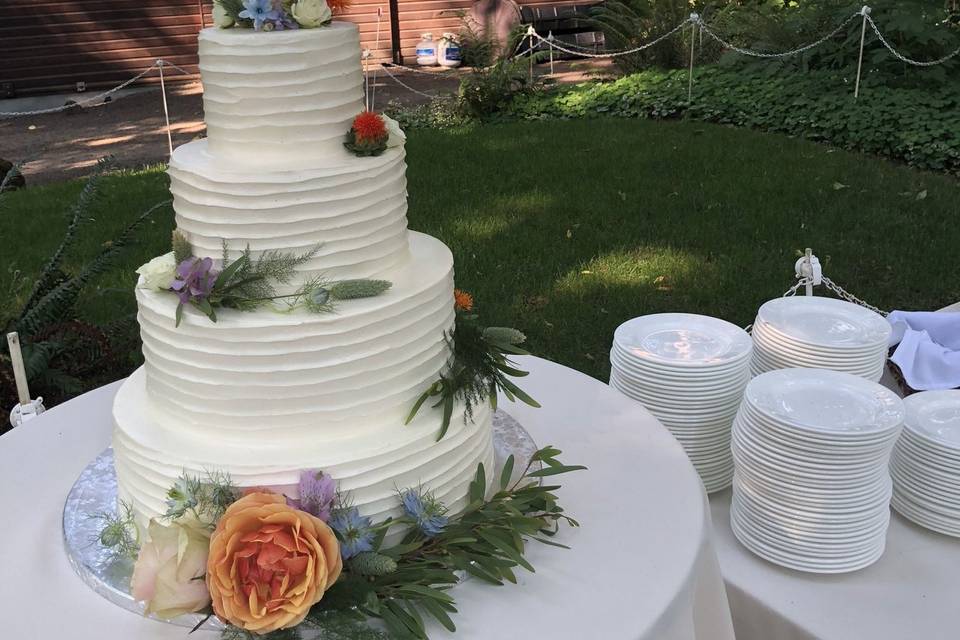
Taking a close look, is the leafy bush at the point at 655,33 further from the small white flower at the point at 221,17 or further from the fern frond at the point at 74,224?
the small white flower at the point at 221,17

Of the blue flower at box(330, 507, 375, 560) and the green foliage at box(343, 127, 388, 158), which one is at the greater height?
the green foliage at box(343, 127, 388, 158)

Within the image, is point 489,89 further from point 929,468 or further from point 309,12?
point 309,12

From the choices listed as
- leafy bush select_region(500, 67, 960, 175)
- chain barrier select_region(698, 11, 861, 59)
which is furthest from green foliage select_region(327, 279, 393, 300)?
chain barrier select_region(698, 11, 861, 59)

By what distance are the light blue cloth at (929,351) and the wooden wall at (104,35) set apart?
11.9 m

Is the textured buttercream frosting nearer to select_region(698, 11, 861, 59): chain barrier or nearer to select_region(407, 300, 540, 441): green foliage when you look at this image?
select_region(407, 300, 540, 441): green foliage

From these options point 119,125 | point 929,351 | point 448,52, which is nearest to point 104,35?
point 119,125

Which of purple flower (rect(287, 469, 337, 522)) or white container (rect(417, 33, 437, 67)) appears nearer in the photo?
purple flower (rect(287, 469, 337, 522))

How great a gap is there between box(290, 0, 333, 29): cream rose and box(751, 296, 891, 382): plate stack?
2.13 metres

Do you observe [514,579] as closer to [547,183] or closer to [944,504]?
[944,504]

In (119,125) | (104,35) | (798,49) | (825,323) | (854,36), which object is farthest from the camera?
(104,35)

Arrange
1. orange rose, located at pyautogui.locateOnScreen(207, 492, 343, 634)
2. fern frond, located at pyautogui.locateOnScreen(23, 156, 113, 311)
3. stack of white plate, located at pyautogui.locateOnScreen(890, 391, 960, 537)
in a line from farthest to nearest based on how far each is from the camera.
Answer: fern frond, located at pyautogui.locateOnScreen(23, 156, 113, 311) < stack of white plate, located at pyautogui.locateOnScreen(890, 391, 960, 537) < orange rose, located at pyautogui.locateOnScreen(207, 492, 343, 634)

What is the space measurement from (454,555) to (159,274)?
860 mm

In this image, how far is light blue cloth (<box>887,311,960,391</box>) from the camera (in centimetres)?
354

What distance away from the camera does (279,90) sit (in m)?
1.79
